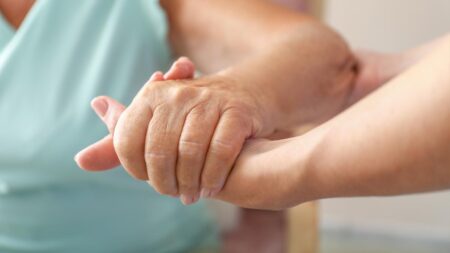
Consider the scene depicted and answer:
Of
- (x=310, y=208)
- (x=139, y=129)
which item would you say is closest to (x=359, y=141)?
(x=139, y=129)

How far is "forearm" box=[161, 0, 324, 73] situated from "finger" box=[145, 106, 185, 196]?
247 millimetres

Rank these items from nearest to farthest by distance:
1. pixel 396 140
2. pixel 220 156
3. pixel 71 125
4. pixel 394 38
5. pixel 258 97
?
pixel 396 140 < pixel 220 156 < pixel 258 97 < pixel 71 125 < pixel 394 38

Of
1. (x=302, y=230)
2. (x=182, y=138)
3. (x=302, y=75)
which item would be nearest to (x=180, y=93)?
(x=182, y=138)

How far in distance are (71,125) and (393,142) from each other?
0.46 metres

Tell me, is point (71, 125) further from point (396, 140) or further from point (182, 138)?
point (396, 140)

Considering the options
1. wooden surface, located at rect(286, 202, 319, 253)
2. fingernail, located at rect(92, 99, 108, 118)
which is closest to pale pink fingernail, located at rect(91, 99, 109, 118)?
fingernail, located at rect(92, 99, 108, 118)

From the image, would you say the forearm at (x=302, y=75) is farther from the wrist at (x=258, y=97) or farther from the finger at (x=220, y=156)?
the finger at (x=220, y=156)

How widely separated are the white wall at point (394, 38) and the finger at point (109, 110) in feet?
2.80

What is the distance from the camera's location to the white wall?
1.43 m

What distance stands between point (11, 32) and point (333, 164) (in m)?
0.49

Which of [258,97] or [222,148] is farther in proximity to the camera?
[258,97]

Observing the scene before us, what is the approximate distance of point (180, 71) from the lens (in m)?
0.61

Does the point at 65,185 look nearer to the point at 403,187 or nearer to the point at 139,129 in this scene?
the point at 139,129

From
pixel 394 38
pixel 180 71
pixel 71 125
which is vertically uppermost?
pixel 180 71
